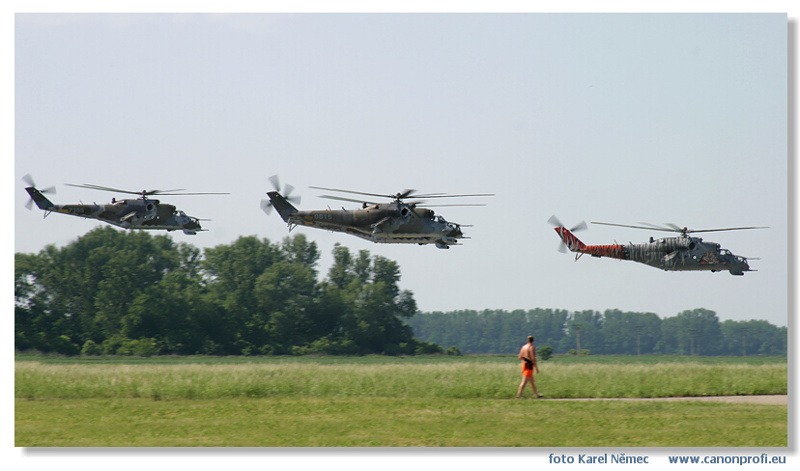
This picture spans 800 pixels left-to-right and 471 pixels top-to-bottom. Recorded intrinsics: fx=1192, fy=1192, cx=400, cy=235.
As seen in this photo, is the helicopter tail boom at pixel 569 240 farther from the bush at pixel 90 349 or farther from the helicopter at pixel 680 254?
the bush at pixel 90 349

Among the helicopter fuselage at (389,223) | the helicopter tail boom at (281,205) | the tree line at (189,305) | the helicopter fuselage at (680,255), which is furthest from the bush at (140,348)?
the helicopter fuselage at (680,255)

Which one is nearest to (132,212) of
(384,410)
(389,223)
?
(389,223)

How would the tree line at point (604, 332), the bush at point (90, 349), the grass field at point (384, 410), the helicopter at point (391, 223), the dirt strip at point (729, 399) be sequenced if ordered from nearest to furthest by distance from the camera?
the grass field at point (384, 410)
the dirt strip at point (729, 399)
the helicopter at point (391, 223)
the bush at point (90, 349)
the tree line at point (604, 332)

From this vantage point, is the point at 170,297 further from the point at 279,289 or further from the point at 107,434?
the point at 107,434

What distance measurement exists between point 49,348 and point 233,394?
41598mm

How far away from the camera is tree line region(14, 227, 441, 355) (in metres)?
67.4

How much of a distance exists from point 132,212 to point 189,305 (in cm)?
2757

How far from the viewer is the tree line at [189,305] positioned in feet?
221

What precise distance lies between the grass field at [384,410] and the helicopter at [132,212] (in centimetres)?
1129

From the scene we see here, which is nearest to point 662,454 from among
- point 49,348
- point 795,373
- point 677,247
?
point 795,373

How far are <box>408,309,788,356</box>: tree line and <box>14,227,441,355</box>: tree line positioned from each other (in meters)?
38.0

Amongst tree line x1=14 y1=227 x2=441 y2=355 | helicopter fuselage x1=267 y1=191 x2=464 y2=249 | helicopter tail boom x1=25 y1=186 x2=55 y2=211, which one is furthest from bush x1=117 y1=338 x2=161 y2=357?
helicopter fuselage x1=267 y1=191 x2=464 y2=249

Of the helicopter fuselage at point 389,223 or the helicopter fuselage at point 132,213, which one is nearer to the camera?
the helicopter fuselage at point 389,223

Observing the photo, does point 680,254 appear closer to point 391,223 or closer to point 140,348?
point 391,223
